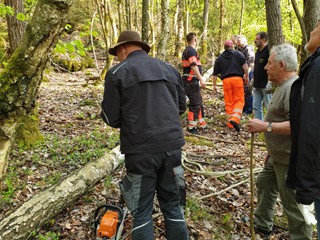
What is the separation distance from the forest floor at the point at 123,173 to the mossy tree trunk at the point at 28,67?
4.18 ft

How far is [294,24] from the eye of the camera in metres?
21.0

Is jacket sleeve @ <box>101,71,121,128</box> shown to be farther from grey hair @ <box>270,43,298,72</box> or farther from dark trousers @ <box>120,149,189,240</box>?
grey hair @ <box>270,43,298,72</box>

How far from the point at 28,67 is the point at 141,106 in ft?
4.06

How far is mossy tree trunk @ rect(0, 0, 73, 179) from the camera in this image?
2836mm

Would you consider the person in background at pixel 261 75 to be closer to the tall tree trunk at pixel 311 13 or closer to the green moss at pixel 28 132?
the tall tree trunk at pixel 311 13

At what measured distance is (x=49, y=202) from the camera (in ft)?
12.2

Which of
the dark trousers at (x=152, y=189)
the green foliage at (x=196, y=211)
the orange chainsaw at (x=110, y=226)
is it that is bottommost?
the green foliage at (x=196, y=211)

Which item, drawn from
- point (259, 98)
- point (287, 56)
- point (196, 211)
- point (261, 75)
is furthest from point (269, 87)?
point (196, 211)

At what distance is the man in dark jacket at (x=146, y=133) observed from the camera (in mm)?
3027

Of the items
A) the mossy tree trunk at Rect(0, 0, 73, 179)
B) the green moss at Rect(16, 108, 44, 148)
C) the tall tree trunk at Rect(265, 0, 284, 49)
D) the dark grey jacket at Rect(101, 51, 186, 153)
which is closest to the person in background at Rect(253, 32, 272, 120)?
the tall tree trunk at Rect(265, 0, 284, 49)

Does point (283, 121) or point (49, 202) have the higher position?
point (283, 121)

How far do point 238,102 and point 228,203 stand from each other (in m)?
4.22

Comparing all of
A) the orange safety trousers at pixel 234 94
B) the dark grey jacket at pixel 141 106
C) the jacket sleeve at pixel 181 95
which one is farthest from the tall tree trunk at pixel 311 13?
the orange safety trousers at pixel 234 94

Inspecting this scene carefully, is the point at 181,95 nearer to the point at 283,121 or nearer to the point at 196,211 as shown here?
the point at 283,121
